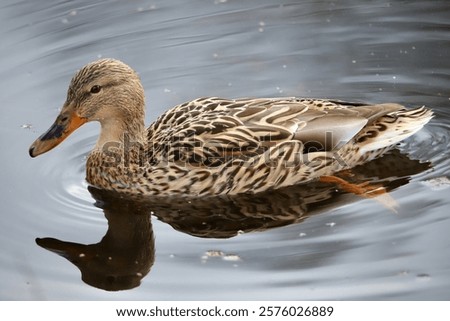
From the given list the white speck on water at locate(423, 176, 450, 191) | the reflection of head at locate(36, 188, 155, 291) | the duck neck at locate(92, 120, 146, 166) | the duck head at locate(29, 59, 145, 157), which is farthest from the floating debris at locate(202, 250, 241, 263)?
the white speck on water at locate(423, 176, 450, 191)

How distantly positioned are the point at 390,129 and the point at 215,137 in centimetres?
176

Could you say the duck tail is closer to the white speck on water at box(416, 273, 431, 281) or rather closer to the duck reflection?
the duck reflection

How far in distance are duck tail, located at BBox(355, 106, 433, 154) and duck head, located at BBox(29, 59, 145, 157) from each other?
2.19 meters

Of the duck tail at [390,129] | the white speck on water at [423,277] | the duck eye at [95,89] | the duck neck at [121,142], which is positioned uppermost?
the duck eye at [95,89]

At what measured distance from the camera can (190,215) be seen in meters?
8.48

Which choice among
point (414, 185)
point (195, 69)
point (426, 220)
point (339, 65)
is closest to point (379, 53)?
point (339, 65)

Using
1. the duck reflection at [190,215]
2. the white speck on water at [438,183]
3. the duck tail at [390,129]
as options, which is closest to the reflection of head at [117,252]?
the duck reflection at [190,215]

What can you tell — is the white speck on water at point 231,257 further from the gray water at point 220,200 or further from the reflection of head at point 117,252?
the reflection of head at point 117,252

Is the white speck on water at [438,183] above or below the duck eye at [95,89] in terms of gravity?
below

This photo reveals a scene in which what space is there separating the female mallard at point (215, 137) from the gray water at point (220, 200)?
215mm

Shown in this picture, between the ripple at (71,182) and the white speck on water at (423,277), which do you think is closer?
the white speck on water at (423,277)

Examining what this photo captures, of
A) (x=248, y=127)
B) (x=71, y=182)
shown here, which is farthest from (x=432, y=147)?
(x=71, y=182)

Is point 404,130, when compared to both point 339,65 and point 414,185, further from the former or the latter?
Result: point 339,65

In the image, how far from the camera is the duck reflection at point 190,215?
772 cm
